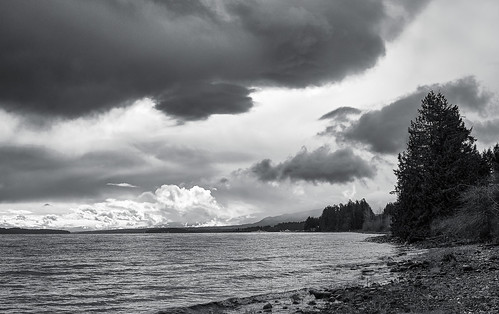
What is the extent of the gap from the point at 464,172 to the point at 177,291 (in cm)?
4996

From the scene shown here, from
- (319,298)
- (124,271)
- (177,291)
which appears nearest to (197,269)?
(124,271)

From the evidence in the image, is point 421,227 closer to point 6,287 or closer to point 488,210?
point 488,210

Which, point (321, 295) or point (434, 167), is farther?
point (434, 167)

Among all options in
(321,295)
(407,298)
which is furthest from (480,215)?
(407,298)

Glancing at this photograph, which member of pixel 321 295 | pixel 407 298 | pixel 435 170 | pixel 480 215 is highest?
pixel 435 170

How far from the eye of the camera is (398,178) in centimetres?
7769

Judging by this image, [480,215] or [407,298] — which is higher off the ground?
[480,215]

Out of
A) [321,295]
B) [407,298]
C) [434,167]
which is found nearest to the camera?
[407,298]

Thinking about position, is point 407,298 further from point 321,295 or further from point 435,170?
point 435,170

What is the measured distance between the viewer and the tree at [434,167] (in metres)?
64.5

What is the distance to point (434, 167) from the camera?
65.5 meters

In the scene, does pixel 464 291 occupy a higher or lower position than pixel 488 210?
lower

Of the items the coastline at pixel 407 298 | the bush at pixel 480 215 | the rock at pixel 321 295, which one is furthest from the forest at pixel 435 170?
the rock at pixel 321 295

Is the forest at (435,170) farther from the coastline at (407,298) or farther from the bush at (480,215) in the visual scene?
the coastline at (407,298)
